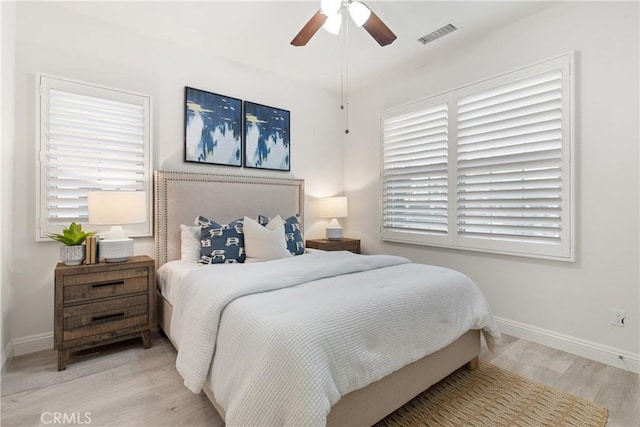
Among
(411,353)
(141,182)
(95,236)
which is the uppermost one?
(141,182)

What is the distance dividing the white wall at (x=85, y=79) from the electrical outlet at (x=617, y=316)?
330 centimetres

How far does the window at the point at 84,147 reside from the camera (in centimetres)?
248

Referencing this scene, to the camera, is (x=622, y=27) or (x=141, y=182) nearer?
(x=622, y=27)

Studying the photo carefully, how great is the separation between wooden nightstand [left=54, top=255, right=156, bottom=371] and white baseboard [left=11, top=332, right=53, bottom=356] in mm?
532

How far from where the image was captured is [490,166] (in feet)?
9.49

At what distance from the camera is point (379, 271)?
2.18 metres

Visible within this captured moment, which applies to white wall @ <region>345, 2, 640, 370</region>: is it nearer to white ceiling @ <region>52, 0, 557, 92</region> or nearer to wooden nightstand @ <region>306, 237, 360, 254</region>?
white ceiling @ <region>52, 0, 557, 92</region>

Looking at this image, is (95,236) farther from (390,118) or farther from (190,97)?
(390,118)

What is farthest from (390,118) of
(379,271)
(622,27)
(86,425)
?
(86,425)

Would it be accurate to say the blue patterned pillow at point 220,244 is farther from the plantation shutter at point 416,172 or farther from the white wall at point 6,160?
the plantation shutter at point 416,172

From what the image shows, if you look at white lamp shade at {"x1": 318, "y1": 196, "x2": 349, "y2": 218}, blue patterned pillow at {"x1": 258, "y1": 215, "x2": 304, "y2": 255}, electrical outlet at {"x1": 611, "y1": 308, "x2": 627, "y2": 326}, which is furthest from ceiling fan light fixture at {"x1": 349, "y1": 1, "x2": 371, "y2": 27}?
electrical outlet at {"x1": 611, "y1": 308, "x2": 627, "y2": 326}

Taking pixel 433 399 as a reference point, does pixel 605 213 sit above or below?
above

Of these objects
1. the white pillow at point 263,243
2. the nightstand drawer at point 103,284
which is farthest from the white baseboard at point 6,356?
the white pillow at point 263,243

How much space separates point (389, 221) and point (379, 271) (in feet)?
5.84
